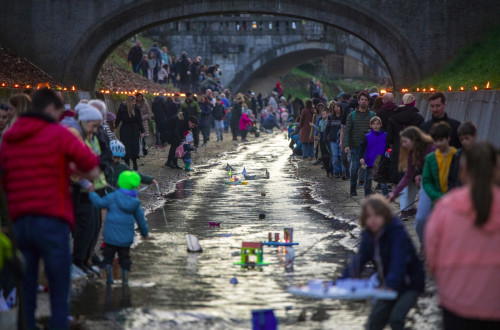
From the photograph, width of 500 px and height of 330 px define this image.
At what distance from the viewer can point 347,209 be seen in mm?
15570

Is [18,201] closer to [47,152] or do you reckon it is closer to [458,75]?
[47,152]

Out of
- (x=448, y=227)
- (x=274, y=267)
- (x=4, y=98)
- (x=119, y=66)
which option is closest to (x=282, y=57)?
(x=119, y=66)

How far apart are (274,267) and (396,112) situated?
4.78 meters

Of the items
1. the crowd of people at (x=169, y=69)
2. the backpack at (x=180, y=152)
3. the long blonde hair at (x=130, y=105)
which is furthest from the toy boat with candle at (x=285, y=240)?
the crowd of people at (x=169, y=69)

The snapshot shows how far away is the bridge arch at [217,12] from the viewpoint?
99.0 feet

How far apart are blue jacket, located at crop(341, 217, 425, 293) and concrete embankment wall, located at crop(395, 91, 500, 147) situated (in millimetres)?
6921

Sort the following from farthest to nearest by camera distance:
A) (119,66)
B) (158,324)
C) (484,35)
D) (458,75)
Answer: (119,66), (484,35), (458,75), (158,324)

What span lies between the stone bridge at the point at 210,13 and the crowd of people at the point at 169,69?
8621mm

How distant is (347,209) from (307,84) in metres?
64.4

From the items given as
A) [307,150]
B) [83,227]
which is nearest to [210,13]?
[307,150]

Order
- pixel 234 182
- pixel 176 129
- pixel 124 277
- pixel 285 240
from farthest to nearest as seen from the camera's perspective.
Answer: pixel 176 129 < pixel 234 182 < pixel 285 240 < pixel 124 277

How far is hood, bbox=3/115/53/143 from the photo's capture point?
6715mm

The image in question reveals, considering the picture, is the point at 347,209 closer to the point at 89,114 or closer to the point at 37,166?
the point at 89,114

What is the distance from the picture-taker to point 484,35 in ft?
95.9
